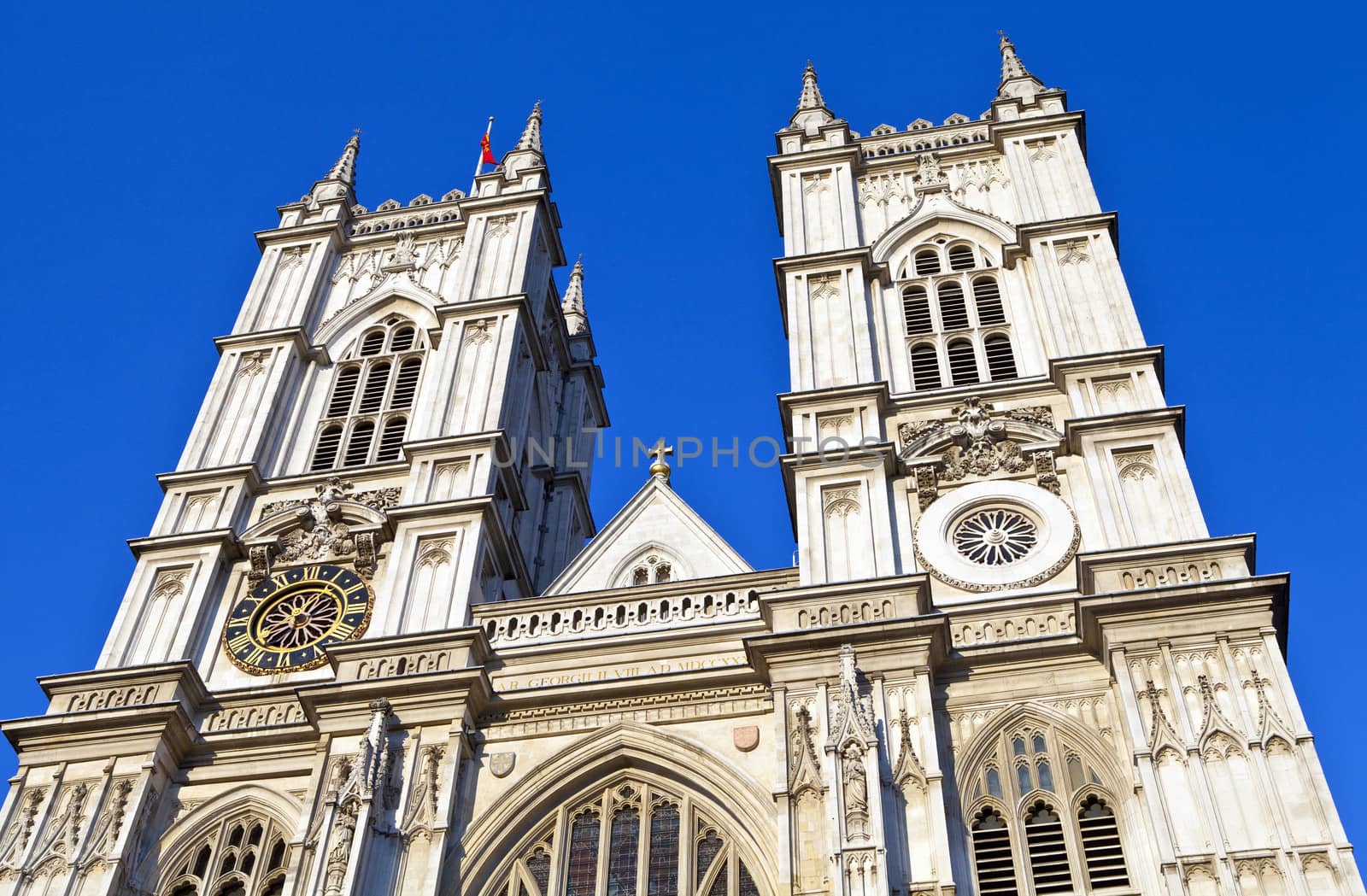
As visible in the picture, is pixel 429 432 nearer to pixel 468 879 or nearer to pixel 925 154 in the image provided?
pixel 468 879

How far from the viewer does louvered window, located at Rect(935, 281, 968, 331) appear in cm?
2894

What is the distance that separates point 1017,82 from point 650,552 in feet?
48.0

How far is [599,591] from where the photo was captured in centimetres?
2428

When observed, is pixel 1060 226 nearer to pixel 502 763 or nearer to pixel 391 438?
pixel 391 438

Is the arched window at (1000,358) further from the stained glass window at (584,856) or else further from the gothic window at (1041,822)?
the stained glass window at (584,856)

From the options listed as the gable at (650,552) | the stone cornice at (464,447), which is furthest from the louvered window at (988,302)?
the stone cornice at (464,447)

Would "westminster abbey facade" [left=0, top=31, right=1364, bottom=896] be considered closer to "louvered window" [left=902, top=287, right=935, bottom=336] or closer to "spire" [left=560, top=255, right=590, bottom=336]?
"louvered window" [left=902, top=287, right=935, bottom=336]

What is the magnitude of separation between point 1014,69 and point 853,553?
16.0m

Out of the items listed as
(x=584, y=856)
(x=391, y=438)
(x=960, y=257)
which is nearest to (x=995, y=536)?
(x=584, y=856)

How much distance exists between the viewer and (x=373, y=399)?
30.4 meters

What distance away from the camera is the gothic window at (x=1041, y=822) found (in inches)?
764

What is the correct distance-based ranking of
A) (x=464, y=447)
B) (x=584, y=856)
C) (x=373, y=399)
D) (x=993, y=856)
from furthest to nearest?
(x=373, y=399) → (x=464, y=447) → (x=584, y=856) → (x=993, y=856)

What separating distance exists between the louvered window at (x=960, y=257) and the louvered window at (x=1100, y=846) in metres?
12.8

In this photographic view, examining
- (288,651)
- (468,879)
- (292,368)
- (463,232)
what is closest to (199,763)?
(288,651)
